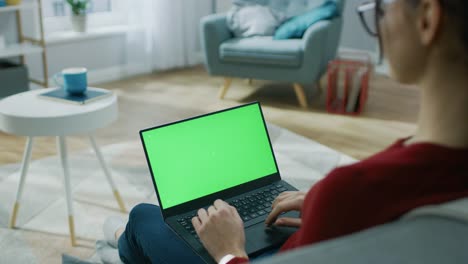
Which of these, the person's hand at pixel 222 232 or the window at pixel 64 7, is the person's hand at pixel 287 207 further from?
the window at pixel 64 7

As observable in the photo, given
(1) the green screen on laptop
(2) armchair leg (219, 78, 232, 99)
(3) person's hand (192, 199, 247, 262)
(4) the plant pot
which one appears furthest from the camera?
(4) the plant pot

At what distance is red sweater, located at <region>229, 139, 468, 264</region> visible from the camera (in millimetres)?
630

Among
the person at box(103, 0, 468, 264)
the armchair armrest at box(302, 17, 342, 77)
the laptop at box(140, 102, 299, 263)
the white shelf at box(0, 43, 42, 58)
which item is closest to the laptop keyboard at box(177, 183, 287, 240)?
the laptop at box(140, 102, 299, 263)

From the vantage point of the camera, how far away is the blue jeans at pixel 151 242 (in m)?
1.27

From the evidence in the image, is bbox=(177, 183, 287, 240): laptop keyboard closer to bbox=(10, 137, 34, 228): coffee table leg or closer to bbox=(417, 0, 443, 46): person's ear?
bbox=(417, 0, 443, 46): person's ear

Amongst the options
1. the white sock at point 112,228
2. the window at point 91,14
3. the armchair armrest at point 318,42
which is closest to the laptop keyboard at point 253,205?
the white sock at point 112,228

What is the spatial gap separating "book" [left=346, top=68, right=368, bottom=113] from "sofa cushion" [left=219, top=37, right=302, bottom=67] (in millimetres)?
366

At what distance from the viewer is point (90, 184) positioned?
2740 mm

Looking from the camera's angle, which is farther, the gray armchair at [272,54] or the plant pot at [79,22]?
the plant pot at [79,22]

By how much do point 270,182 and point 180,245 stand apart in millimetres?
341

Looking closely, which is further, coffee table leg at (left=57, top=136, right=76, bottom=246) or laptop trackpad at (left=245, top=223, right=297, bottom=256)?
coffee table leg at (left=57, top=136, right=76, bottom=246)

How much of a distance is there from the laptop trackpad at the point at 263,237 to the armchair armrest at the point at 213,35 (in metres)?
2.79

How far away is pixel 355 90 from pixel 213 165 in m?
2.43

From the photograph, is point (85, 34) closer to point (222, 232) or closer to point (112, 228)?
point (112, 228)
